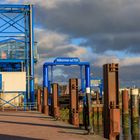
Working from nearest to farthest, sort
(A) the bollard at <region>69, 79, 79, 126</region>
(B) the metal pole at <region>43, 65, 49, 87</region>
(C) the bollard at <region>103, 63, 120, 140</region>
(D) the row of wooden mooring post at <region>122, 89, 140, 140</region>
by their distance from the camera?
(C) the bollard at <region>103, 63, 120, 140</region> → (A) the bollard at <region>69, 79, 79, 126</region> → (D) the row of wooden mooring post at <region>122, 89, 140, 140</region> → (B) the metal pole at <region>43, 65, 49, 87</region>

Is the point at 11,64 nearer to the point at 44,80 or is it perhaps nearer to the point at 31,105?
the point at 44,80

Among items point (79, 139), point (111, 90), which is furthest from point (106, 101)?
point (79, 139)

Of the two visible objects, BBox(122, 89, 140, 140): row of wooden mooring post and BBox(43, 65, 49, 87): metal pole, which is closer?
BBox(122, 89, 140, 140): row of wooden mooring post

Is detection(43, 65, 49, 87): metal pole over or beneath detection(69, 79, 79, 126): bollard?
over

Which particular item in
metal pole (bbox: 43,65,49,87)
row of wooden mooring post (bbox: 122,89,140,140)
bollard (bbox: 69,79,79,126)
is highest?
metal pole (bbox: 43,65,49,87)

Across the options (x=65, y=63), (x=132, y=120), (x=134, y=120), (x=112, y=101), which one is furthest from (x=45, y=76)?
(x=112, y=101)

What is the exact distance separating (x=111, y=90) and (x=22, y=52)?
49637 mm

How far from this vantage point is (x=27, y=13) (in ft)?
231

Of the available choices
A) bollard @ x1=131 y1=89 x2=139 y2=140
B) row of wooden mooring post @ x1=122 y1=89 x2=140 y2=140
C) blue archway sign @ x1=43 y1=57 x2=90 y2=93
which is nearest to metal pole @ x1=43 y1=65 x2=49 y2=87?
blue archway sign @ x1=43 y1=57 x2=90 y2=93

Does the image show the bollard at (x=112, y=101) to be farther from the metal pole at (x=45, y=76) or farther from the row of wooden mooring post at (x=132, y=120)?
the metal pole at (x=45, y=76)

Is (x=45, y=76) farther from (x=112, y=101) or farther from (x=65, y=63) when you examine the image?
(x=112, y=101)

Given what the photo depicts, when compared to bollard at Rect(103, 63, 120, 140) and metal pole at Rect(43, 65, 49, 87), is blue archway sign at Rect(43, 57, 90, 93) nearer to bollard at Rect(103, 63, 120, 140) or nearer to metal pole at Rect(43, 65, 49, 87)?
metal pole at Rect(43, 65, 49, 87)

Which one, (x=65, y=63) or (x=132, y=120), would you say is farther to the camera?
(x=65, y=63)

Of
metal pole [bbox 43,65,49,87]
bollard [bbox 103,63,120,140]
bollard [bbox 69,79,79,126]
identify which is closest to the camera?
bollard [bbox 103,63,120,140]
